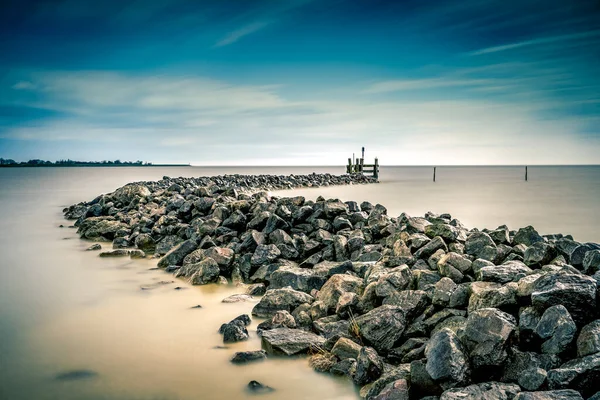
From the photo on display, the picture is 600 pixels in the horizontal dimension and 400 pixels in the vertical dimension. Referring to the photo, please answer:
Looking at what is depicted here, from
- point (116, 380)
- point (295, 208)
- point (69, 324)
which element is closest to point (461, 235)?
point (295, 208)

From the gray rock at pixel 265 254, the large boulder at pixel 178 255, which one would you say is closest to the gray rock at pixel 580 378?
the gray rock at pixel 265 254

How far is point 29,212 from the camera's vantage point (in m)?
17.9

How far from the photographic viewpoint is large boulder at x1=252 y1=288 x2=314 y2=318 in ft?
15.9

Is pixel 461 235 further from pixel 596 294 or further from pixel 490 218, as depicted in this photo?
pixel 490 218

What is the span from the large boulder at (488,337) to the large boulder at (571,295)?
0.26 meters

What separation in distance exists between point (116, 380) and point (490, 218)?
1366 cm

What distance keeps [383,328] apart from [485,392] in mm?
1149

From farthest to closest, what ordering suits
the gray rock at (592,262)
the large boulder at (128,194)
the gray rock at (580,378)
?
the large boulder at (128,194)
the gray rock at (592,262)
the gray rock at (580,378)

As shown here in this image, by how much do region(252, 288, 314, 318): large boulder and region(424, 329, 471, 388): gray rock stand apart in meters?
2.05

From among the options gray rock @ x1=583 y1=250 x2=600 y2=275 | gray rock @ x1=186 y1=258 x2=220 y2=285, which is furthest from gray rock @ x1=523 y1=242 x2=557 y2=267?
gray rock @ x1=186 y1=258 x2=220 y2=285

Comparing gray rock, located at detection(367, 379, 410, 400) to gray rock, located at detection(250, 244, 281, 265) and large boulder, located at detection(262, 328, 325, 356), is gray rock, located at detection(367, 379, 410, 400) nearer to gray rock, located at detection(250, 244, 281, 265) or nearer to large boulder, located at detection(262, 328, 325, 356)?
large boulder, located at detection(262, 328, 325, 356)

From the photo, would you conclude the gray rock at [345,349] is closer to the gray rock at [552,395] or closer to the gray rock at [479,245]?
the gray rock at [552,395]

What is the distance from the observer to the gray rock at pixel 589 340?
2717mm

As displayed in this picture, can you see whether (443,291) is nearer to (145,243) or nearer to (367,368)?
A: (367,368)
